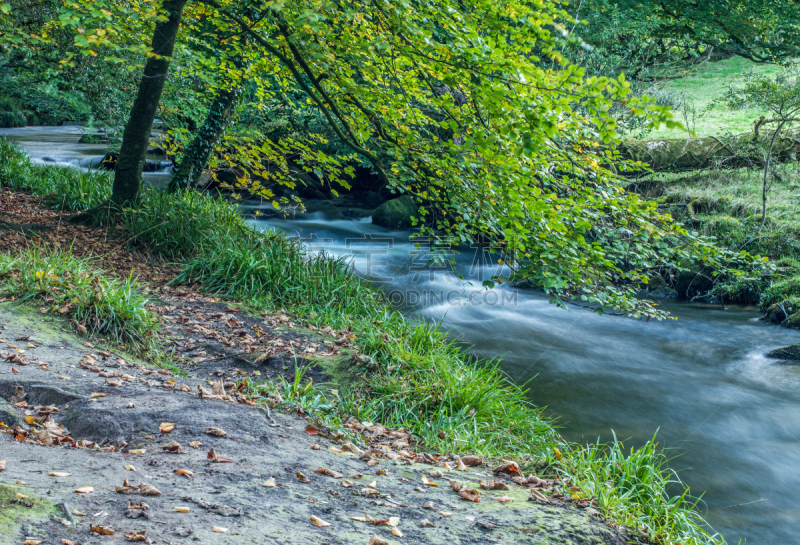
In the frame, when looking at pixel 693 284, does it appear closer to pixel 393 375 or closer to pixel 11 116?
pixel 393 375

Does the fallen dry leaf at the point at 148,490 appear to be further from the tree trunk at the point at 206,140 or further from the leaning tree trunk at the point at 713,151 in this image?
the leaning tree trunk at the point at 713,151

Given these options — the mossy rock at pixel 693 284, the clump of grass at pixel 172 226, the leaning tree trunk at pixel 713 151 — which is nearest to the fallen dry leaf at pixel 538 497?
the clump of grass at pixel 172 226

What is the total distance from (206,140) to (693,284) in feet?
33.7

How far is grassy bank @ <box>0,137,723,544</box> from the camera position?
382 cm

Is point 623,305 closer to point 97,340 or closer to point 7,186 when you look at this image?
A: point 97,340

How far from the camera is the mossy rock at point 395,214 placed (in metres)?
14.6

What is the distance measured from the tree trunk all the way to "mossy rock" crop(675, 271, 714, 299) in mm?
9744

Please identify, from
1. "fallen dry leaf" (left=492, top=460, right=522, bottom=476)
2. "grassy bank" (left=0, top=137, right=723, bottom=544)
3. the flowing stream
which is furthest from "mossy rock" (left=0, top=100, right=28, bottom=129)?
"fallen dry leaf" (left=492, top=460, right=522, bottom=476)

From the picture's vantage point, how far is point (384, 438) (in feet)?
13.8

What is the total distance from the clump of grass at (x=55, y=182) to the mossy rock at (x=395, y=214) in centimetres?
699

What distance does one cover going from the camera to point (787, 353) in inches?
324

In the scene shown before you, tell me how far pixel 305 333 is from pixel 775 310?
29.3 feet

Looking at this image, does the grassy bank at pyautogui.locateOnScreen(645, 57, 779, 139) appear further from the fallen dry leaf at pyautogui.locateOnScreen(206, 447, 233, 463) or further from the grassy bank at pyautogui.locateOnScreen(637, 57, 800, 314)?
the fallen dry leaf at pyautogui.locateOnScreen(206, 447, 233, 463)

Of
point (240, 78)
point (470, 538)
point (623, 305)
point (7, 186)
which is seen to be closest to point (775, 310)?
point (623, 305)
